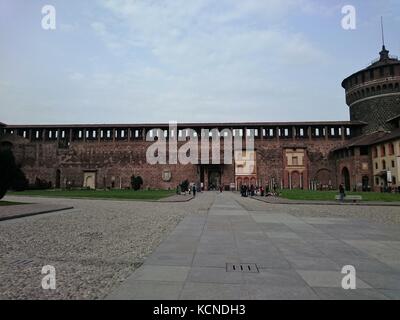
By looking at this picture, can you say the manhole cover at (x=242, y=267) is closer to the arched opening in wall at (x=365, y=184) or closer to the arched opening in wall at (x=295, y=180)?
the arched opening in wall at (x=365, y=184)

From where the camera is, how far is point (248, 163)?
153ft

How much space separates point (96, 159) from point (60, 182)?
281 inches

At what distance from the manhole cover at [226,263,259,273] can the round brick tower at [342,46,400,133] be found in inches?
1874

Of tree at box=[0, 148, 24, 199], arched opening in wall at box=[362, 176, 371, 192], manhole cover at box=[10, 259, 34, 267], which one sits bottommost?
manhole cover at box=[10, 259, 34, 267]

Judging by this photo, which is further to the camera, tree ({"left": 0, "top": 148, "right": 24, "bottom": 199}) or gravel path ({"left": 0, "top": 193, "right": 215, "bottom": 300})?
tree ({"left": 0, "top": 148, "right": 24, "bottom": 199})

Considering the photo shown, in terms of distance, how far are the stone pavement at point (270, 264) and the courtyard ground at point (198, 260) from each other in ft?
0.04

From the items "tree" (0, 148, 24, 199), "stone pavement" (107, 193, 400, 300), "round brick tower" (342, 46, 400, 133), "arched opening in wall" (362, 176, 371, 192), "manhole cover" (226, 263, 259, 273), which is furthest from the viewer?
"round brick tower" (342, 46, 400, 133)

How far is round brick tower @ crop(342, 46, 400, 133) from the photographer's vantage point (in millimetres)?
45844

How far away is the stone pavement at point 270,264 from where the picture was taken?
11.1 feet

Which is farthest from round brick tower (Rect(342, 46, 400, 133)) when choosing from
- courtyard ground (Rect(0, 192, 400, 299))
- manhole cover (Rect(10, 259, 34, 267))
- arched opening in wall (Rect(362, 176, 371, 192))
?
manhole cover (Rect(10, 259, 34, 267))

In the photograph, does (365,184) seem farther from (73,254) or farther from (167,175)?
(73,254)

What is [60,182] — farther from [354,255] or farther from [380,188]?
[354,255]

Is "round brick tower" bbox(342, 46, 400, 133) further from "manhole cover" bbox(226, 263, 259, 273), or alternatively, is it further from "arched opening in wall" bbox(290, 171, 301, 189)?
"manhole cover" bbox(226, 263, 259, 273)
